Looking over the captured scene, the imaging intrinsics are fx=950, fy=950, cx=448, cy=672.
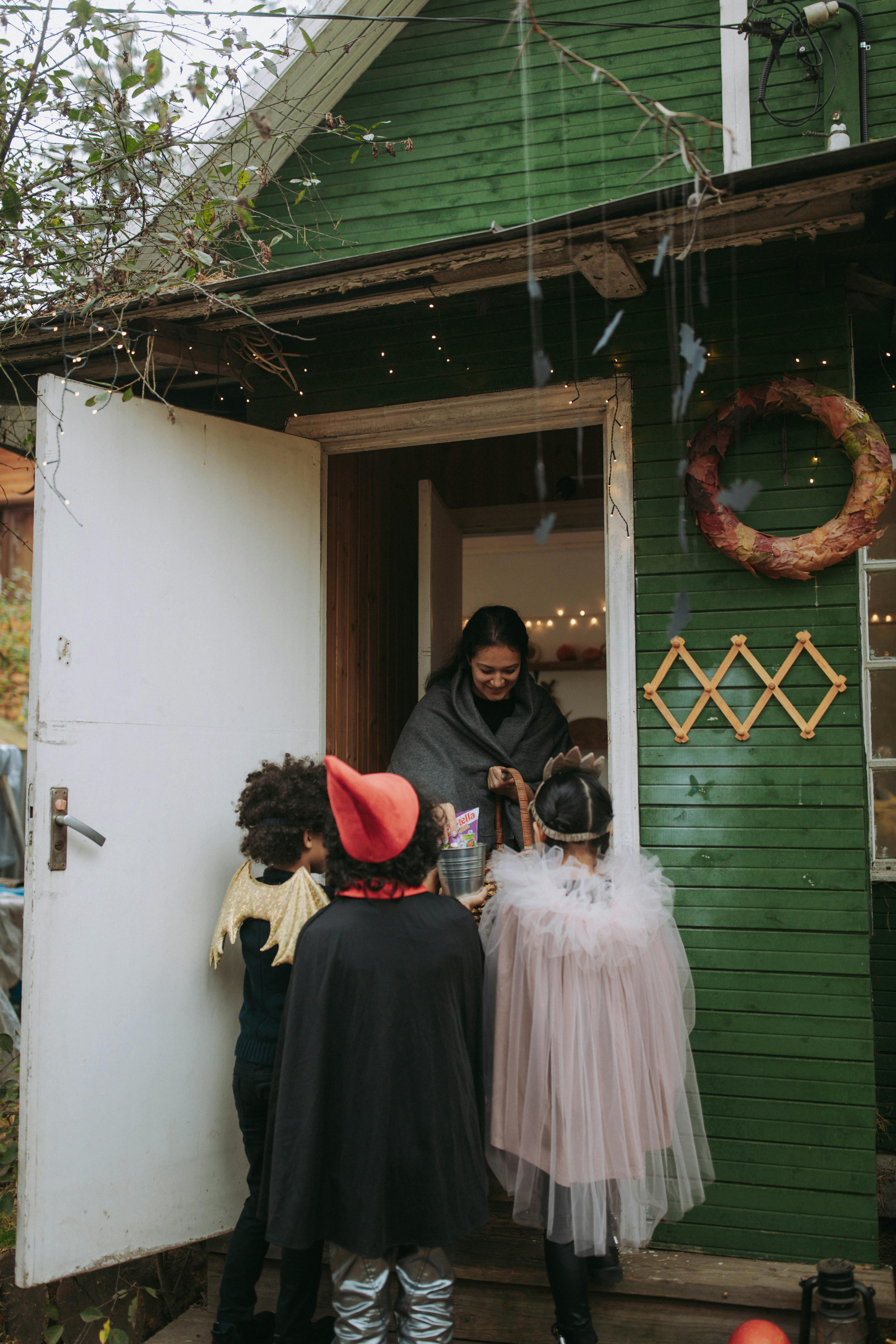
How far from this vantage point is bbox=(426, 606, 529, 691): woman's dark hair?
333 cm

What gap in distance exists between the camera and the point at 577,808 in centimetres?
241

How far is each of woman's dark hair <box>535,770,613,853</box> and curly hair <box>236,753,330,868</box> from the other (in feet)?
2.05

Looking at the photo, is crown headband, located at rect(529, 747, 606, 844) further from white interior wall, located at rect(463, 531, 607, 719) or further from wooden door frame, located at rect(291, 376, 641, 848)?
white interior wall, located at rect(463, 531, 607, 719)

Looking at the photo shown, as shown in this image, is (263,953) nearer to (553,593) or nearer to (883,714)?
(883,714)

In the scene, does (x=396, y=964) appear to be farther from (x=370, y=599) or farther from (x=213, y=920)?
(x=370, y=599)

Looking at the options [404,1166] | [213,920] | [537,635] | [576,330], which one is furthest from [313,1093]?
[537,635]

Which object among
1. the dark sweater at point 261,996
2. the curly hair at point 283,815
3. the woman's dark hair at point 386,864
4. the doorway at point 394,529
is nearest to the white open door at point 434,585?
the doorway at point 394,529

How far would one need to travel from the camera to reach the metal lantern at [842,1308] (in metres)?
2.37

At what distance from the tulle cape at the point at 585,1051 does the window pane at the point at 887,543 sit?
77.7 inches

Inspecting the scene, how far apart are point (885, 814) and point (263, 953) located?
2407mm

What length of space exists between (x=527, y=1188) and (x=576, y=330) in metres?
2.54

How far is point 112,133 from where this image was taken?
3051mm

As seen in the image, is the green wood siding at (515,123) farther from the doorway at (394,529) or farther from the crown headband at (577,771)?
the crown headband at (577,771)

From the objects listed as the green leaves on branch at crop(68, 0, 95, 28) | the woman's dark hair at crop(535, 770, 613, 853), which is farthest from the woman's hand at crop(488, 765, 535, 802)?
the green leaves on branch at crop(68, 0, 95, 28)
